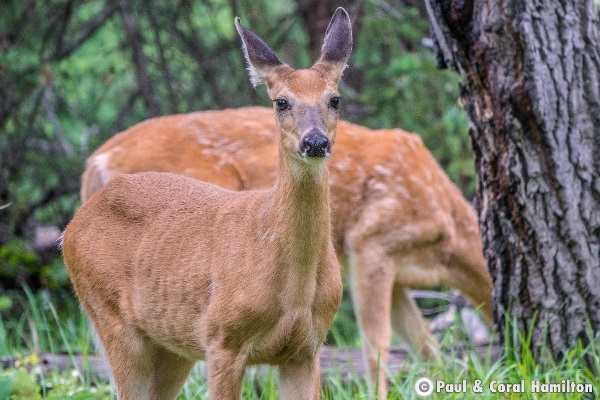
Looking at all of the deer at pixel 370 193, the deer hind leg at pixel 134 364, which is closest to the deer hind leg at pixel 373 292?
the deer at pixel 370 193

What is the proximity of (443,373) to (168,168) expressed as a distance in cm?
279

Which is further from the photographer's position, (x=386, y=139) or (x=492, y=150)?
(x=386, y=139)

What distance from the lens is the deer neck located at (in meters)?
4.11

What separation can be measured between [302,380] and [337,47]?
1.51 metres

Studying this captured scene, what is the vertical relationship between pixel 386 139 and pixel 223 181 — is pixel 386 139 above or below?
above

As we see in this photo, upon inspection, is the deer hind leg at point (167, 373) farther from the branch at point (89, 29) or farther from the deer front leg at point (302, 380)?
the branch at point (89, 29)

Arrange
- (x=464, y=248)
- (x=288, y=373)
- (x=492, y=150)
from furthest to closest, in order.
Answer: (x=464, y=248) → (x=492, y=150) → (x=288, y=373)

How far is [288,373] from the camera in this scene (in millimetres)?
4359

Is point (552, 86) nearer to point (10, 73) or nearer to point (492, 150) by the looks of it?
point (492, 150)

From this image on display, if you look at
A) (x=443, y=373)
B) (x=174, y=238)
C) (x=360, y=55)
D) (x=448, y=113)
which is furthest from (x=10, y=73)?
(x=443, y=373)

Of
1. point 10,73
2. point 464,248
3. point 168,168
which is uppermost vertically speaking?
point 10,73

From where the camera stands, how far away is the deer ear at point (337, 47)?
4.47 m

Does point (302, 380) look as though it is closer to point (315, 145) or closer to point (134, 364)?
point (134, 364)

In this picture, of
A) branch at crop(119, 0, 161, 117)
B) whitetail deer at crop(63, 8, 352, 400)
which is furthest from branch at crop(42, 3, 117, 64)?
whitetail deer at crop(63, 8, 352, 400)
